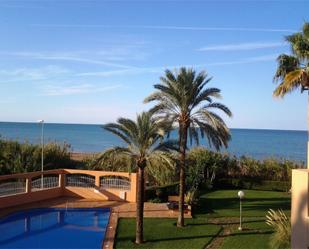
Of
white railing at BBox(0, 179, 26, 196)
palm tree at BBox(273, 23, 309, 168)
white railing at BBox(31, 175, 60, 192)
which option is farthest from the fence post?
palm tree at BBox(273, 23, 309, 168)

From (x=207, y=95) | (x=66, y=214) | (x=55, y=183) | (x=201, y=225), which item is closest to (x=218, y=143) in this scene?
(x=207, y=95)

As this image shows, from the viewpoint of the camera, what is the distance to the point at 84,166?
31516mm

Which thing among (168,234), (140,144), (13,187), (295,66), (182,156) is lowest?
(168,234)

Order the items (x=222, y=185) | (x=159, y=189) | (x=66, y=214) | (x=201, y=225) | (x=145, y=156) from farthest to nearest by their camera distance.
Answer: (x=222, y=185)
(x=159, y=189)
(x=66, y=214)
(x=201, y=225)
(x=145, y=156)

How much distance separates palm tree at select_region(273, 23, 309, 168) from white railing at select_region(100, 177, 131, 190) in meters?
11.1

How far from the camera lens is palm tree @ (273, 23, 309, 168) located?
14.3 m

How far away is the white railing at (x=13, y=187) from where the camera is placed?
858 inches

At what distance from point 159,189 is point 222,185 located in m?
7.70

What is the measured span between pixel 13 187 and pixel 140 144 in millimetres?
9537

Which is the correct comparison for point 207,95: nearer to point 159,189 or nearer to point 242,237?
point 242,237

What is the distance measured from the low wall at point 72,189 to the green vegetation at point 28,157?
2924 mm

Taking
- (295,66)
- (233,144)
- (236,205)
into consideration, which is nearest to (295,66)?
(295,66)

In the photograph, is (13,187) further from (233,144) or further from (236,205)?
(233,144)

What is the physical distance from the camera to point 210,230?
A: 1769cm
